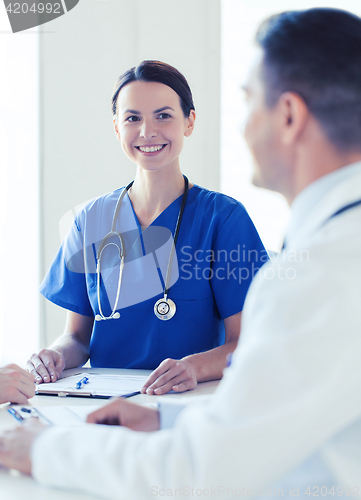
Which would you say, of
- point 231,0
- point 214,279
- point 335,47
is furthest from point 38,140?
point 335,47

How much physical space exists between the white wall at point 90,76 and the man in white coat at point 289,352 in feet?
5.81

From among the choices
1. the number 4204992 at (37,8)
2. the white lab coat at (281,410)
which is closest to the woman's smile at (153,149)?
the white lab coat at (281,410)

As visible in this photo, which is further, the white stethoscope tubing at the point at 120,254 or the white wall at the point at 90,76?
the white wall at the point at 90,76

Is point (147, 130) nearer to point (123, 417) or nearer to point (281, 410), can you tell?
point (123, 417)

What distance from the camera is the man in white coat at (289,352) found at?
42 centimetres

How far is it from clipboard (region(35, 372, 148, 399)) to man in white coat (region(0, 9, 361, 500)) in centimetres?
34

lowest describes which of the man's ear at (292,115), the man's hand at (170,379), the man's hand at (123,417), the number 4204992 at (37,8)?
the man's hand at (170,379)

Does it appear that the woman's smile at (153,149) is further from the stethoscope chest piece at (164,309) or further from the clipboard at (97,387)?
the clipboard at (97,387)

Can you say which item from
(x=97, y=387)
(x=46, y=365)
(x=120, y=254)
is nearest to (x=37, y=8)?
(x=120, y=254)

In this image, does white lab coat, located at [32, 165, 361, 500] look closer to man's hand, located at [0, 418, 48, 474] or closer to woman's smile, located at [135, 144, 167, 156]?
man's hand, located at [0, 418, 48, 474]

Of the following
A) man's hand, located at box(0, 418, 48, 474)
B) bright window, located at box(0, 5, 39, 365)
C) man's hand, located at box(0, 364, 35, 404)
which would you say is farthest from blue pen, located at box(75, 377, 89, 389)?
bright window, located at box(0, 5, 39, 365)

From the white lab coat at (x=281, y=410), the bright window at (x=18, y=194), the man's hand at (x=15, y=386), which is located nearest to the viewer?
the white lab coat at (x=281, y=410)

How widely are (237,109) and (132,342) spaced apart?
A: 1.59 m

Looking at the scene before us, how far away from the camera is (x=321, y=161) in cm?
54
